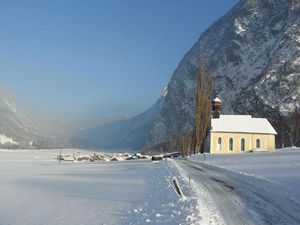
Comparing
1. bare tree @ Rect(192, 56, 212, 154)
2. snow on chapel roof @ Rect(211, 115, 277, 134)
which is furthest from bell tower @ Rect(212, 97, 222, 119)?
bare tree @ Rect(192, 56, 212, 154)

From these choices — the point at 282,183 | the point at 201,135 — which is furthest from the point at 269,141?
the point at 282,183

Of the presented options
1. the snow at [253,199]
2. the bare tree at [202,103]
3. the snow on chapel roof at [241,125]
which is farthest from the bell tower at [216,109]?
the snow at [253,199]

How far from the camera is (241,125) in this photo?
99750mm

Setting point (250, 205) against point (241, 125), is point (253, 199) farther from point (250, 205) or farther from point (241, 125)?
point (241, 125)

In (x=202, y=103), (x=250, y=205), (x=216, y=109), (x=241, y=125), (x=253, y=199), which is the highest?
(x=216, y=109)

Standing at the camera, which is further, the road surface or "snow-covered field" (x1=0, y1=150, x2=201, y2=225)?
"snow-covered field" (x1=0, y1=150, x2=201, y2=225)

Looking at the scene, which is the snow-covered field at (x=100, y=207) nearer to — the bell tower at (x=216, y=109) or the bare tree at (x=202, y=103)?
the bare tree at (x=202, y=103)

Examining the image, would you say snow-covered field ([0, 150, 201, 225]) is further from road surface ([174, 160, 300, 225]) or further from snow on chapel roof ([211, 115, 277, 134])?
snow on chapel roof ([211, 115, 277, 134])

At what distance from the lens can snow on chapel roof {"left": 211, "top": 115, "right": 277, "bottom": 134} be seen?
98.2 meters

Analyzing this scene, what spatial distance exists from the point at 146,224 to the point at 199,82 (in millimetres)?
64796

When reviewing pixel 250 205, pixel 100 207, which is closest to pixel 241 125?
pixel 250 205

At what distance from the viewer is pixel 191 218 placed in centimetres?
1788

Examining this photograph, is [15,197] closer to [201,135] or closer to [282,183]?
[282,183]

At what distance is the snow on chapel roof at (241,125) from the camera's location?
98250mm
